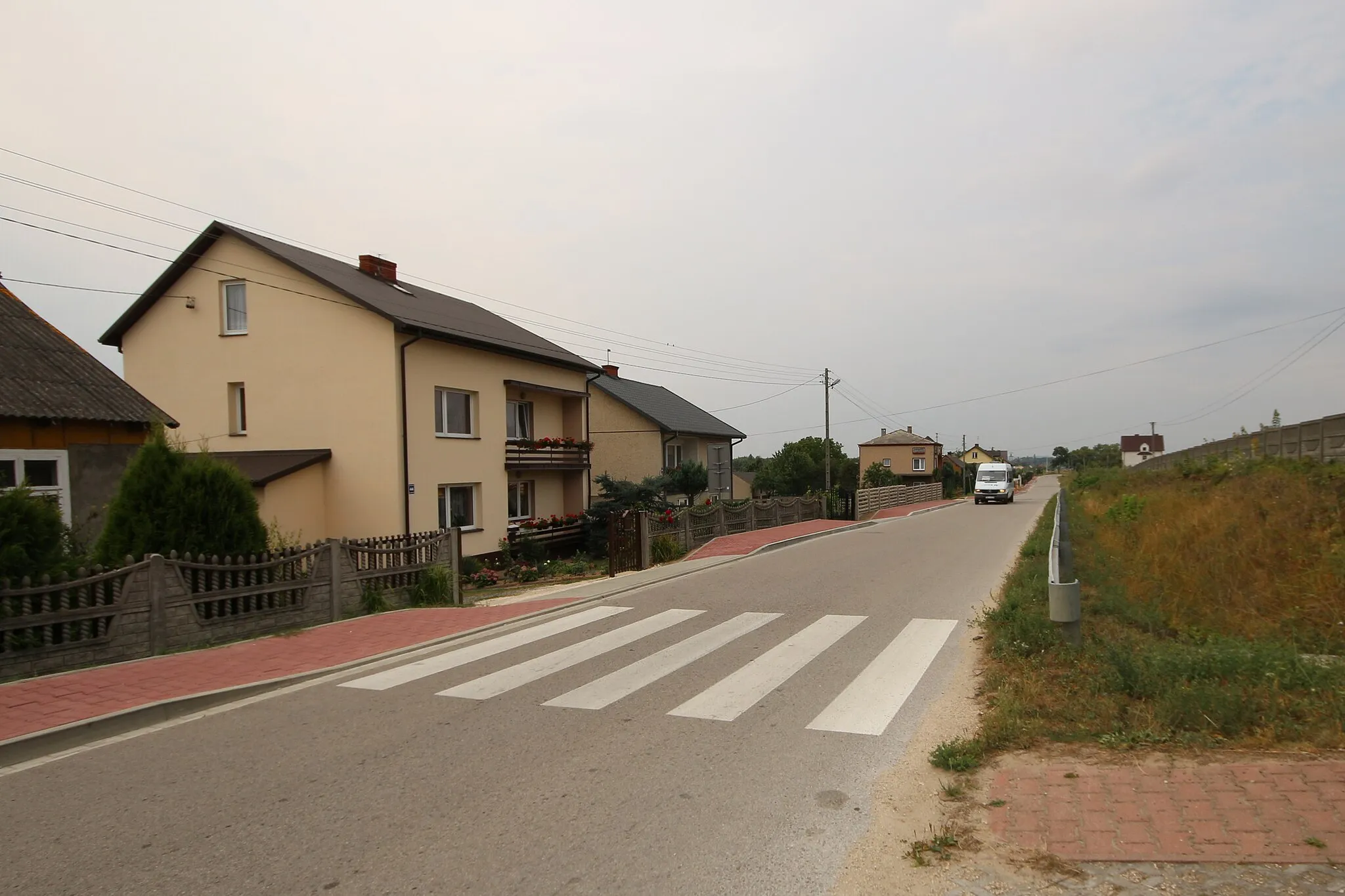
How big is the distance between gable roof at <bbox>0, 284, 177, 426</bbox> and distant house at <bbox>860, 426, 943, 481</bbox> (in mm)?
65837

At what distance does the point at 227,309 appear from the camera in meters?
20.0

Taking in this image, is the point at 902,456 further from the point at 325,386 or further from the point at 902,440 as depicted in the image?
the point at 325,386

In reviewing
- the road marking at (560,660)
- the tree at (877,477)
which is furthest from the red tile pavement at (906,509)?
the road marking at (560,660)

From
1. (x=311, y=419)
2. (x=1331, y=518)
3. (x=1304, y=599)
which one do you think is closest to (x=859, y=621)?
(x=1304, y=599)

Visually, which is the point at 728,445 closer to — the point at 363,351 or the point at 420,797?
the point at 363,351

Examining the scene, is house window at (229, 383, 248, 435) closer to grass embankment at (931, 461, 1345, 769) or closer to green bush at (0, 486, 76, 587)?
green bush at (0, 486, 76, 587)

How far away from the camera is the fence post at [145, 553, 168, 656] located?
27.3 ft

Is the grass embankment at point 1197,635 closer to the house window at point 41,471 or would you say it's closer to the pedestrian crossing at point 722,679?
the pedestrian crossing at point 722,679

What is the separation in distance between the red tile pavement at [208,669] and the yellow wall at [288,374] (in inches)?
325

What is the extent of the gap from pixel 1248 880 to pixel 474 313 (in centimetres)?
2478

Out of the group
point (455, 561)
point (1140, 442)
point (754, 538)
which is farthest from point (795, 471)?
point (1140, 442)

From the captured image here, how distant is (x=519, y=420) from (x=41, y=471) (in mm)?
13602

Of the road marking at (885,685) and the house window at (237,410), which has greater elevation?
the house window at (237,410)

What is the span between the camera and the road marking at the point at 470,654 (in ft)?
24.7
